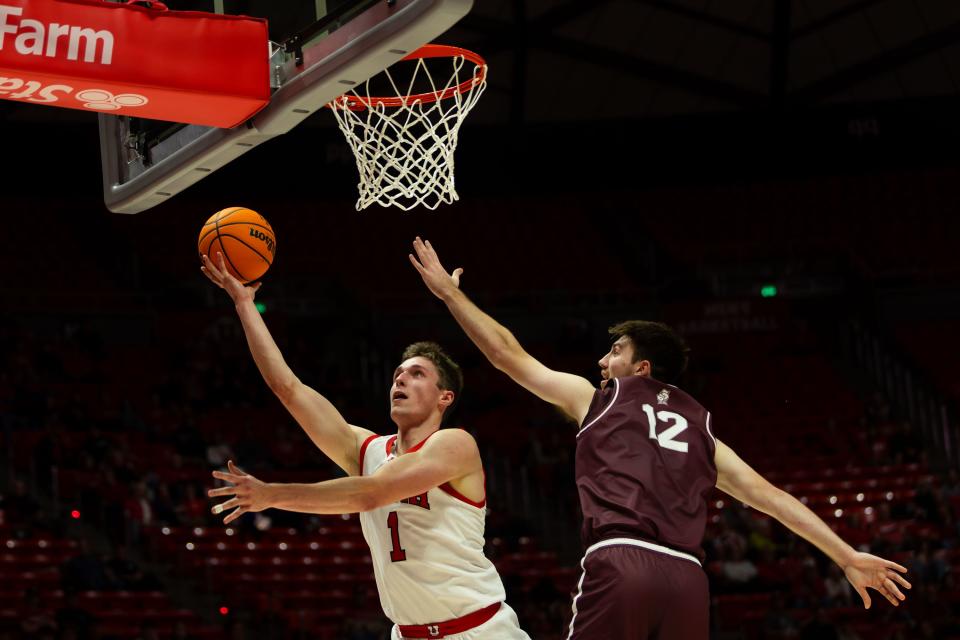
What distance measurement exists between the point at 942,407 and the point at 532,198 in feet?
27.0

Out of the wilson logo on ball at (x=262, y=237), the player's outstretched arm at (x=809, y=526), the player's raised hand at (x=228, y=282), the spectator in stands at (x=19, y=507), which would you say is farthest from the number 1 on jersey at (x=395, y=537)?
the spectator in stands at (x=19, y=507)

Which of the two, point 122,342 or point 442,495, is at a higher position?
point 122,342

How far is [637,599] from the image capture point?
4082 millimetres

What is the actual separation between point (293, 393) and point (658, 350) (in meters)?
1.50

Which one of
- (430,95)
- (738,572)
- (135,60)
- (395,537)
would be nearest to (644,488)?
(395,537)

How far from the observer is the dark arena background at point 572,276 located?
51.6 ft

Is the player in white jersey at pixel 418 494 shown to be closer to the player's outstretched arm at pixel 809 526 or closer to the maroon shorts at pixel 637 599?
the maroon shorts at pixel 637 599

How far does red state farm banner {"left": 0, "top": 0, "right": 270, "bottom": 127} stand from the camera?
4.82 meters

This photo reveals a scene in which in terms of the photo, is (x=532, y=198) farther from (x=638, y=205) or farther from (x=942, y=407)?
(x=942, y=407)

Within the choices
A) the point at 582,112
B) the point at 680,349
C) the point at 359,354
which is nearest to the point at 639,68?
the point at 582,112

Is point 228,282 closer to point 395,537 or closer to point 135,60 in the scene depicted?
point 135,60

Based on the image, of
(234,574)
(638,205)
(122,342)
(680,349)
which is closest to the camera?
(680,349)

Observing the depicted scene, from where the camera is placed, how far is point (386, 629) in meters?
12.2

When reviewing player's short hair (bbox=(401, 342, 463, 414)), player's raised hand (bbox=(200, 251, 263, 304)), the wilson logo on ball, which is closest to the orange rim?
the wilson logo on ball
